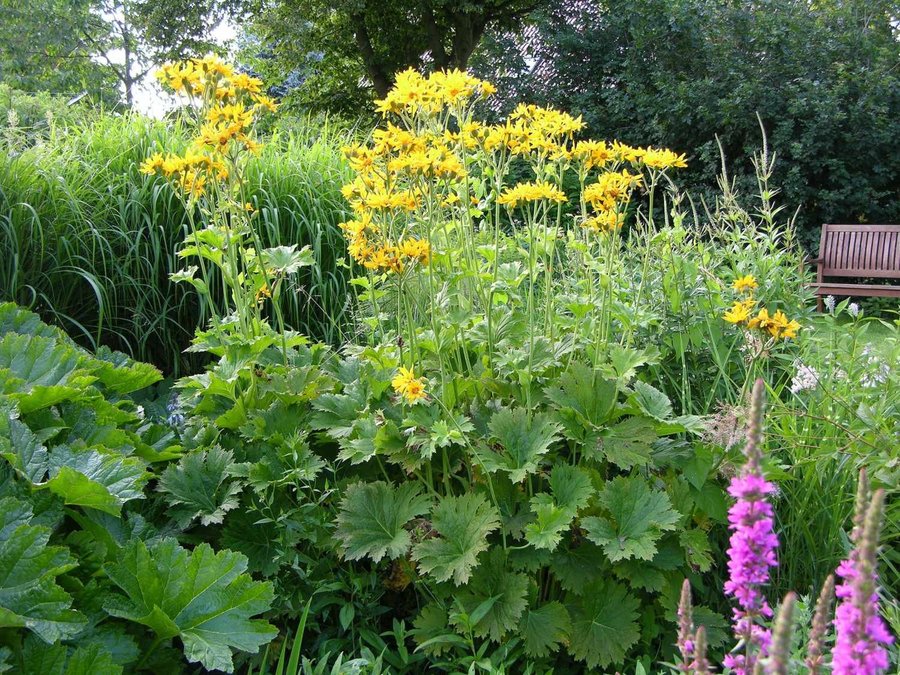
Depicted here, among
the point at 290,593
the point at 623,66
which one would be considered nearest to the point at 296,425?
the point at 290,593

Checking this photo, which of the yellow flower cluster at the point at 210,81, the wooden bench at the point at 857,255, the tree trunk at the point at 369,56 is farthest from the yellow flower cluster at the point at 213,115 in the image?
the tree trunk at the point at 369,56

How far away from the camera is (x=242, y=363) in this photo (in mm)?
2064

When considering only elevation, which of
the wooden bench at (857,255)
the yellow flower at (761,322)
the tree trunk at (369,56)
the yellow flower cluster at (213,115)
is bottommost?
the wooden bench at (857,255)

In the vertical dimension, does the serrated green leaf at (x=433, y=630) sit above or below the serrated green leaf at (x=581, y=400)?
below

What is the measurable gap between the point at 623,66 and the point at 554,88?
3.76ft

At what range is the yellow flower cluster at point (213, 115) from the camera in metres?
1.96

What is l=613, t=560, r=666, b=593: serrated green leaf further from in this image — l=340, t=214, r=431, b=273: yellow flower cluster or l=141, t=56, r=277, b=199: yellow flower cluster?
l=141, t=56, r=277, b=199: yellow flower cluster

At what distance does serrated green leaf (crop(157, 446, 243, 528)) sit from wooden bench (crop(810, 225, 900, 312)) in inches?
292

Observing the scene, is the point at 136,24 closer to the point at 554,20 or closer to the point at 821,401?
the point at 554,20

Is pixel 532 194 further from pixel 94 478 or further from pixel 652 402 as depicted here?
pixel 94 478

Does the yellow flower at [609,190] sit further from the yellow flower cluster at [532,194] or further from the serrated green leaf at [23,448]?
the serrated green leaf at [23,448]

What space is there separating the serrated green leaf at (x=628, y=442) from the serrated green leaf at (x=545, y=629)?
0.39 metres

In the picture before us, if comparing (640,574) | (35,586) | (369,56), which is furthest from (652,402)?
(369,56)

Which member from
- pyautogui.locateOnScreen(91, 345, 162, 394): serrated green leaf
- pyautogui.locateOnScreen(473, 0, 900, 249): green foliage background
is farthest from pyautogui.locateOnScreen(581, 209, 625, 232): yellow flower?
pyautogui.locateOnScreen(473, 0, 900, 249): green foliage background
